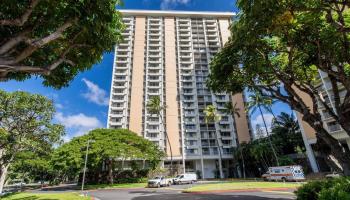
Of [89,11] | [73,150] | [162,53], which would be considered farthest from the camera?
[162,53]

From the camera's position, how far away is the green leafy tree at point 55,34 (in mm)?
6554

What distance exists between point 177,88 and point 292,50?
68.5 meters

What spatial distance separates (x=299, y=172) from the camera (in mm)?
34875

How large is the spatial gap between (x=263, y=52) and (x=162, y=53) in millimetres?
75231

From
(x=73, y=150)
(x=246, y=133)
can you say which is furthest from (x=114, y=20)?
(x=246, y=133)

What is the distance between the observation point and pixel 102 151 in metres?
38.7

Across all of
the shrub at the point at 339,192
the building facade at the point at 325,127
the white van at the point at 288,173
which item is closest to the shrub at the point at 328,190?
the shrub at the point at 339,192

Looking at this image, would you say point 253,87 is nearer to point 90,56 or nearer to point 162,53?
point 90,56

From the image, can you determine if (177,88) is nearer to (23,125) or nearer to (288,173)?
(288,173)

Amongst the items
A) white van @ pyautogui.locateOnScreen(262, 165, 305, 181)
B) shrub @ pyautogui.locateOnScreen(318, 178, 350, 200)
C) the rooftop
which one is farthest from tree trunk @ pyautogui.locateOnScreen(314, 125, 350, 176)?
the rooftop

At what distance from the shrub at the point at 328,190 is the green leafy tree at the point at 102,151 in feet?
98.6

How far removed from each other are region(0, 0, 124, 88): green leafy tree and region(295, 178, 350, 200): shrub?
942 cm

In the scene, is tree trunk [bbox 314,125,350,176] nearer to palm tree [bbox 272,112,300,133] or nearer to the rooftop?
palm tree [bbox 272,112,300,133]

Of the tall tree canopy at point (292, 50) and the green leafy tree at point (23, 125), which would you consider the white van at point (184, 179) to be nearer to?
the green leafy tree at point (23, 125)
